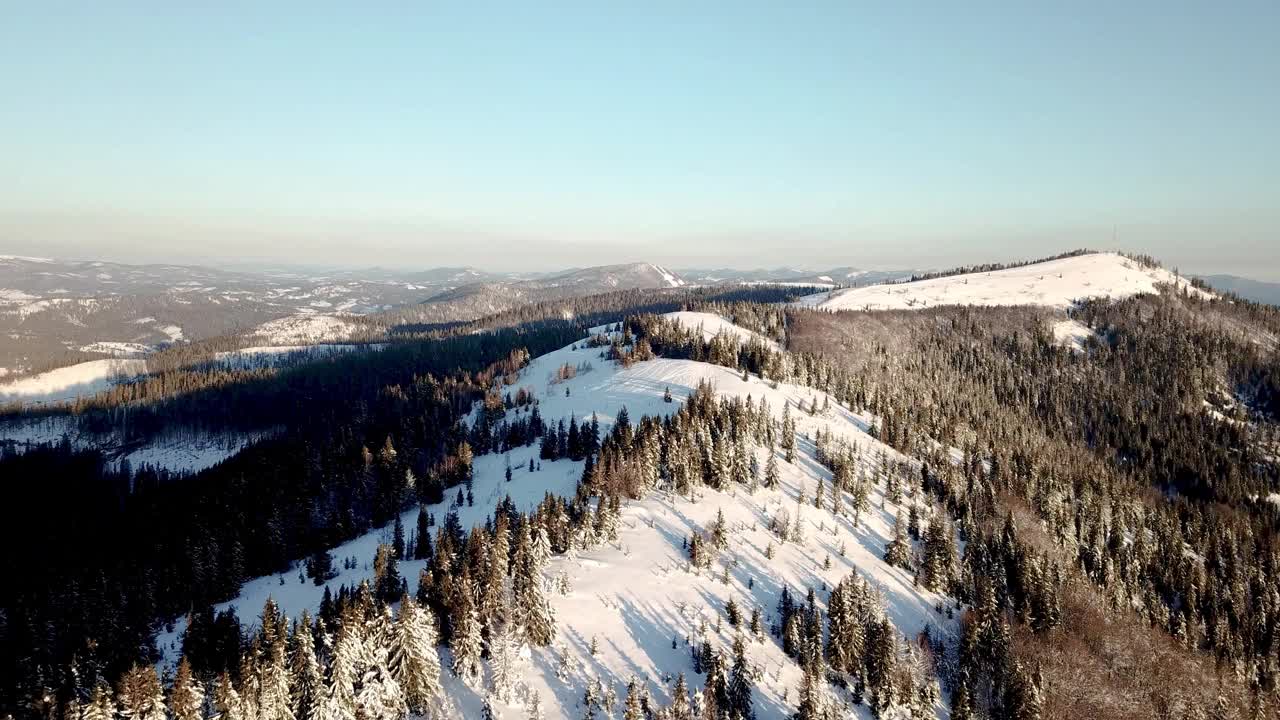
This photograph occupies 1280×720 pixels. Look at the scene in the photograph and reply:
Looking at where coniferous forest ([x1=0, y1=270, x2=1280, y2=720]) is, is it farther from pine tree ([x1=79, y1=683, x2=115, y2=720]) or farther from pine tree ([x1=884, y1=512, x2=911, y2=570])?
pine tree ([x1=884, y1=512, x2=911, y2=570])

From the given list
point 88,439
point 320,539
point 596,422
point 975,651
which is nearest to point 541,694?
point 975,651

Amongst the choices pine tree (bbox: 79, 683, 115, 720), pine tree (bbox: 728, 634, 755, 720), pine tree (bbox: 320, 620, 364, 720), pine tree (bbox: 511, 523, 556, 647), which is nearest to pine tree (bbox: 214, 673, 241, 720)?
pine tree (bbox: 320, 620, 364, 720)

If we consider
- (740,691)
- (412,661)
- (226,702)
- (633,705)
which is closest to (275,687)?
(226,702)

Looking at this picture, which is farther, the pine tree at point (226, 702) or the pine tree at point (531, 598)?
the pine tree at point (531, 598)

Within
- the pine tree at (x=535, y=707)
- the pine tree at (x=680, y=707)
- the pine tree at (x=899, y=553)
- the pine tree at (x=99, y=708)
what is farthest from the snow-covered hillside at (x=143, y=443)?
the pine tree at (x=680, y=707)

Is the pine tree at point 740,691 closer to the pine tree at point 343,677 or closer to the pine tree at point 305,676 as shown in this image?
the pine tree at point 343,677

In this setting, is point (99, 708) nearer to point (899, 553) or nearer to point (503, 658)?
point (503, 658)
